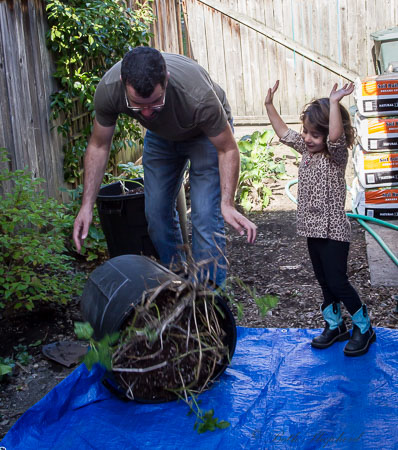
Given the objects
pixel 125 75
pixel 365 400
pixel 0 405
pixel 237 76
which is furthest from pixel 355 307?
pixel 237 76

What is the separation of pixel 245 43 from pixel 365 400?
7285 millimetres

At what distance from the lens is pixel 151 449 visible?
2.48 m

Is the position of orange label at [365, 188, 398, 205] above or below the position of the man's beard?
below

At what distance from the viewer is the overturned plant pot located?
2.58 metres

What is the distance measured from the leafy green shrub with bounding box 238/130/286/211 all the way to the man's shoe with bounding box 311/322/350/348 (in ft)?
9.71

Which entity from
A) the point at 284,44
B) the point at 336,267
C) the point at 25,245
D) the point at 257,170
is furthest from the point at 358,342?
the point at 284,44

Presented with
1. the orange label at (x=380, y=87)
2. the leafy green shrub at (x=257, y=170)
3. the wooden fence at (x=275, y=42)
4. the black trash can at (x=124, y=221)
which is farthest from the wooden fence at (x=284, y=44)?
the black trash can at (x=124, y=221)

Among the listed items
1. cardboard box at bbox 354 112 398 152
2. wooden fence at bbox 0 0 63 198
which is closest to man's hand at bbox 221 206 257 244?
wooden fence at bbox 0 0 63 198

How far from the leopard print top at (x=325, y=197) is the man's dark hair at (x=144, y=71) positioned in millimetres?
909

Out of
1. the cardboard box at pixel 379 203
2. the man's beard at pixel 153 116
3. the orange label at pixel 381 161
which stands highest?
the man's beard at pixel 153 116

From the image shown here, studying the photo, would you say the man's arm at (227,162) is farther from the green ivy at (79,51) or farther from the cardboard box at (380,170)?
the cardboard box at (380,170)

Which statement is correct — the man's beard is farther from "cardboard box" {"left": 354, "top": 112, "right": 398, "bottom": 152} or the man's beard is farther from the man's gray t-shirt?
"cardboard box" {"left": 354, "top": 112, "right": 398, "bottom": 152}

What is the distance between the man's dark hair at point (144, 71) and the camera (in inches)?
103

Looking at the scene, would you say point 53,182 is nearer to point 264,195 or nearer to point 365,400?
point 264,195
